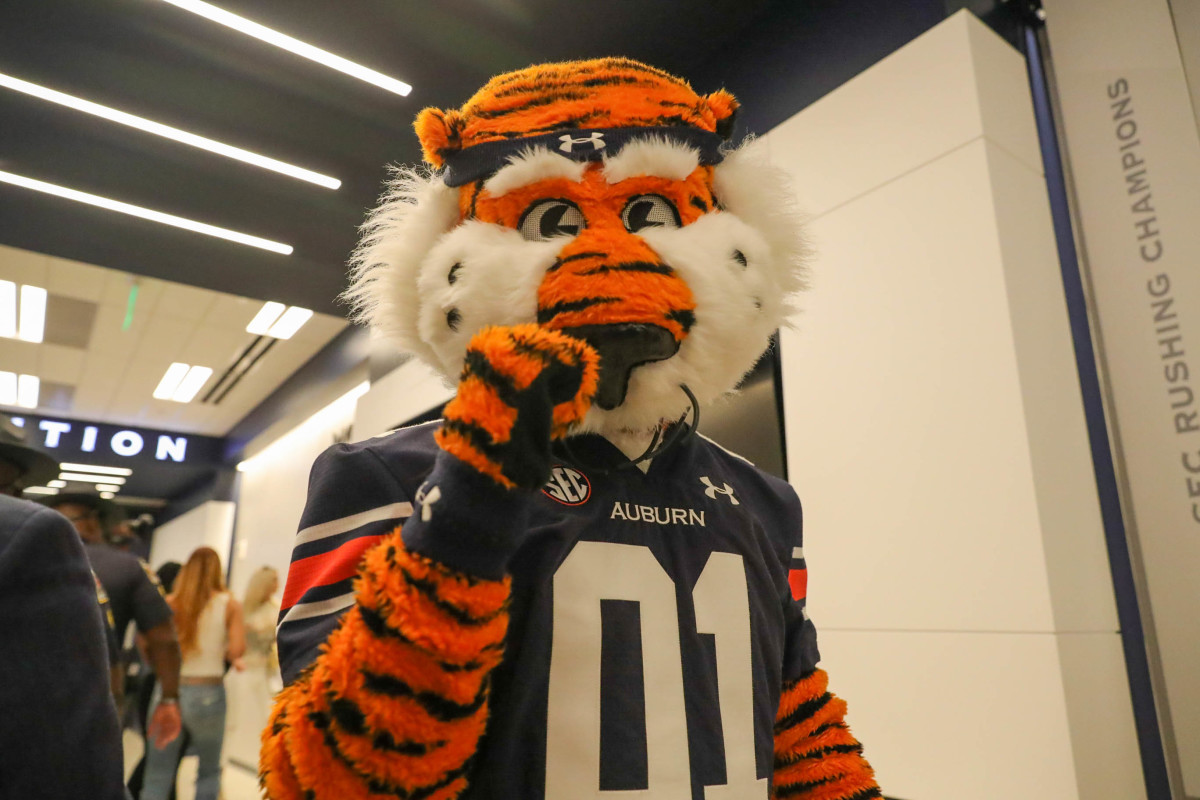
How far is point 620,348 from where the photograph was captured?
0.71 m

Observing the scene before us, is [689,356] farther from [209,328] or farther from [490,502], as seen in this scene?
[209,328]

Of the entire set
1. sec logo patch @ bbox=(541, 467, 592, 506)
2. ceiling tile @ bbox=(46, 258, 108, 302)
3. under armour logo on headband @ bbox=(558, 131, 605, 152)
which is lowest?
sec logo patch @ bbox=(541, 467, 592, 506)

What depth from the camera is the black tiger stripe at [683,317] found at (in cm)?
74

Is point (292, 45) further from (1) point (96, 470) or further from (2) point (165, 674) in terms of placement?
(1) point (96, 470)

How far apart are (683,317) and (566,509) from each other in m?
0.23

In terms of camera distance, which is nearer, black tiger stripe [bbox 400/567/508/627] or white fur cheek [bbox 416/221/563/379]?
black tiger stripe [bbox 400/567/508/627]

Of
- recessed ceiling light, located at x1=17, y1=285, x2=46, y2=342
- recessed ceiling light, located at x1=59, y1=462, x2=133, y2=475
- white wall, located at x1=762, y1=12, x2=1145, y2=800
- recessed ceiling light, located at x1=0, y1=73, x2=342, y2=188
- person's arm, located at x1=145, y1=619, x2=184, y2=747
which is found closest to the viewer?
white wall, located at x1=762, y1=12, x2=1145, y2=800

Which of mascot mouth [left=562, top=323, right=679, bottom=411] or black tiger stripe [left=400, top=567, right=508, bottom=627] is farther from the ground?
mascot mouth [left=562, top=323, right=679, bottom=411]

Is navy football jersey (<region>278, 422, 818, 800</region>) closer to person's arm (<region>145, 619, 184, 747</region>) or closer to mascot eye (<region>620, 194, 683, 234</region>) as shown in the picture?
mascot eye (<region>620, 194, 683, 234</region>)

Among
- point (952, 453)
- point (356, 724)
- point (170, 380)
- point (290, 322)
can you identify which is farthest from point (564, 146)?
point (170, 380)

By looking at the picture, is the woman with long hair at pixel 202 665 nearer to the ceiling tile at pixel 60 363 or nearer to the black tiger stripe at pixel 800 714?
the black tiger stripe at pixel 800 714

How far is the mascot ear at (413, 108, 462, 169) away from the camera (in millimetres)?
867

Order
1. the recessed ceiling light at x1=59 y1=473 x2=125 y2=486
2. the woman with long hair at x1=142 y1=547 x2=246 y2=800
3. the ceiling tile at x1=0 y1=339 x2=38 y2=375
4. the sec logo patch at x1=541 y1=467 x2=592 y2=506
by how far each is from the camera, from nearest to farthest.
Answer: the sec logo patch at x1=541 y1=467 x2=592 y2=506
the woman with long hair at x1=142 y1=547 x2=246 y2=800
the ceiling tile at x1=0 y1=339 x2=38 y2=375
the recessed ceiling light at x1=59 y1=473 x2=125 y2=486

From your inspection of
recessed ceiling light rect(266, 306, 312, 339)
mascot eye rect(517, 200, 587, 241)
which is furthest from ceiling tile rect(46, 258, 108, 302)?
mascot eye rect(517, 200, 587, 241)
